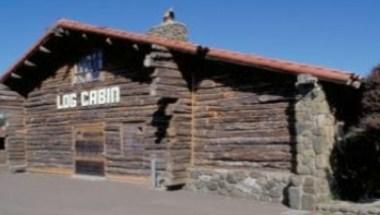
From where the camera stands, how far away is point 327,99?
42.0 feet

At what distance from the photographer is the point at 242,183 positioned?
1433 cm

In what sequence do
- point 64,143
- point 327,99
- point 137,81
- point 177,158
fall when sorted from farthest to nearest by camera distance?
point 64,143
point 137,81
point 177,158
point 327,99

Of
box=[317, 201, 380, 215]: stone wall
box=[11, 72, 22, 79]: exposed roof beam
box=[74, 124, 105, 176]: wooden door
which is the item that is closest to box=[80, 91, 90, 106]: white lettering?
box=[74, 124, 105, 176]: wooden door

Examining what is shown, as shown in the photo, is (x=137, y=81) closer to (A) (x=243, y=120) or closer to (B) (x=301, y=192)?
(A) (x=243, y=120)

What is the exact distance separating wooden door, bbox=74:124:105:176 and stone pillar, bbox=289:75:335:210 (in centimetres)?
821

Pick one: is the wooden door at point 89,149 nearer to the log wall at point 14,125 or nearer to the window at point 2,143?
the log wall at point 14,125

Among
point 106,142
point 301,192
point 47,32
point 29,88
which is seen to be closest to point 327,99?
point 301,192

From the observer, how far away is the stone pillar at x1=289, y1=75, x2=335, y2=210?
12305mm

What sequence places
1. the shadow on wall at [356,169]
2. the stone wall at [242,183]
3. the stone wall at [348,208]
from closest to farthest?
the stone wall at [348,208] → the shadow on wall at [356,169] → the stone wall at [242,183]

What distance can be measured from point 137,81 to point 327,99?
22.2ft

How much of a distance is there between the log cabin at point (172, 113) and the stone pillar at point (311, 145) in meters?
0.02

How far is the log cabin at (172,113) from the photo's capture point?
41.8 ft

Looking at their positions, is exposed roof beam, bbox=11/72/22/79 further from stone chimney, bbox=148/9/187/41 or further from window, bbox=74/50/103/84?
stone chimney, bbox=148/9/187/41

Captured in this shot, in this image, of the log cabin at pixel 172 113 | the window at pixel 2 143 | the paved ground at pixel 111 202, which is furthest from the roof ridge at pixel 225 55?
the window at pixel 2 143
